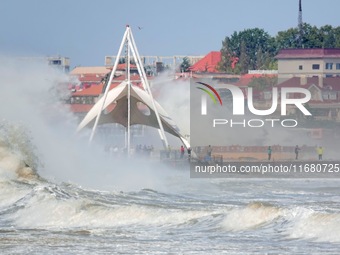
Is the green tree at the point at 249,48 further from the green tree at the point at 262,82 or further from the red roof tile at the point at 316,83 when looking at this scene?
the red roof tile at the point at 316,83

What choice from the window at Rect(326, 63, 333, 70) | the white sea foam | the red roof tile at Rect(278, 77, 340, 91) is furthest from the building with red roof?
the white sea foam

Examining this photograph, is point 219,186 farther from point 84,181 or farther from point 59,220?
point 59,220

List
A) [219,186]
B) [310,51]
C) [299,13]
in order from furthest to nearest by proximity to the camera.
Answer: [299,13] → [310,51] → [219,186]

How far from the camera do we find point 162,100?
76.4 metres

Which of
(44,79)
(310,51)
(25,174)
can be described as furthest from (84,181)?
(310,51)

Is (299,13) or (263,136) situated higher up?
(299,13)

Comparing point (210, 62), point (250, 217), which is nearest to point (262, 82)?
point (210, 62)

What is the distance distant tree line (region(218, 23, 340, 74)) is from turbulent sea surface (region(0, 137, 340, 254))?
3144 inches

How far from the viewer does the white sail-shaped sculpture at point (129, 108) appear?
2253 inches

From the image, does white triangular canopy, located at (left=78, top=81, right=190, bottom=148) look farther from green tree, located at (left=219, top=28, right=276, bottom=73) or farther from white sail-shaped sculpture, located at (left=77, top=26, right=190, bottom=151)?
green tree, located at (left=219, top=28, right=276, bottom=73)

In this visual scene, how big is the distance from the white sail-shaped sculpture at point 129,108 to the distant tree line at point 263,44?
183ft

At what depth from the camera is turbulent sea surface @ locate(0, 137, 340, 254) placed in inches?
1028

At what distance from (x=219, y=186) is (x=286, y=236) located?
1490 centimetres

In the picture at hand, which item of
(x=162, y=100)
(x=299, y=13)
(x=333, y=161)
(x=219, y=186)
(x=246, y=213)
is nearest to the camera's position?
(x=246, y=213)
